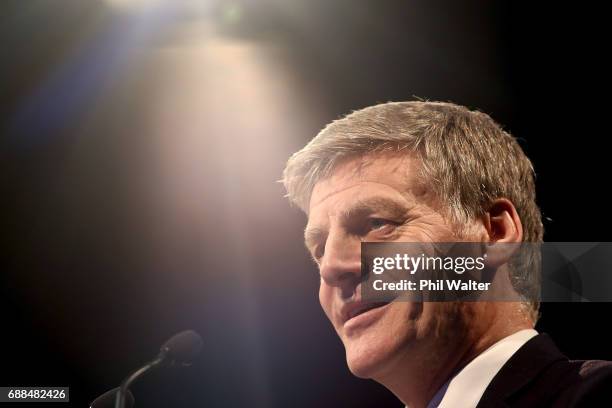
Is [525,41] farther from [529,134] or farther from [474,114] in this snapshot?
[474,114]

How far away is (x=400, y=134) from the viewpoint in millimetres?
1421

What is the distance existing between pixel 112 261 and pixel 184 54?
3.68ft

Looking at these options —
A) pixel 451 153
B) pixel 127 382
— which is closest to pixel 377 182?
pixel 451 153

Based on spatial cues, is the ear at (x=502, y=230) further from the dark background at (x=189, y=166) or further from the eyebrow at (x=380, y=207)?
the dark background at (x=189, y=166)

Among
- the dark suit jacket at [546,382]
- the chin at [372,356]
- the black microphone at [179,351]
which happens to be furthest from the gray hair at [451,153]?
the black microphone at [179,351]

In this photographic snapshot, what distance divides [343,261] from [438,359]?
293mm

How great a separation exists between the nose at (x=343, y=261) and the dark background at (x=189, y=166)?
1.39 meters

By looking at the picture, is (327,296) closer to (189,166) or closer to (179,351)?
(179,351)

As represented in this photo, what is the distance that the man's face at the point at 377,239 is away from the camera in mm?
1266

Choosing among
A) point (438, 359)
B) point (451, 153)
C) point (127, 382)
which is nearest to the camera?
point (438, 359)

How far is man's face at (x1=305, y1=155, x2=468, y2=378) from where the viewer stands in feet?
4.15

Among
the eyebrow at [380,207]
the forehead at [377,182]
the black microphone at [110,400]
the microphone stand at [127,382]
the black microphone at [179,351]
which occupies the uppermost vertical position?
the forehead at [377,182]

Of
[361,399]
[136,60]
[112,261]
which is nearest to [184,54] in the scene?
[136,60]

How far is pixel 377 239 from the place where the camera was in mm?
1358
